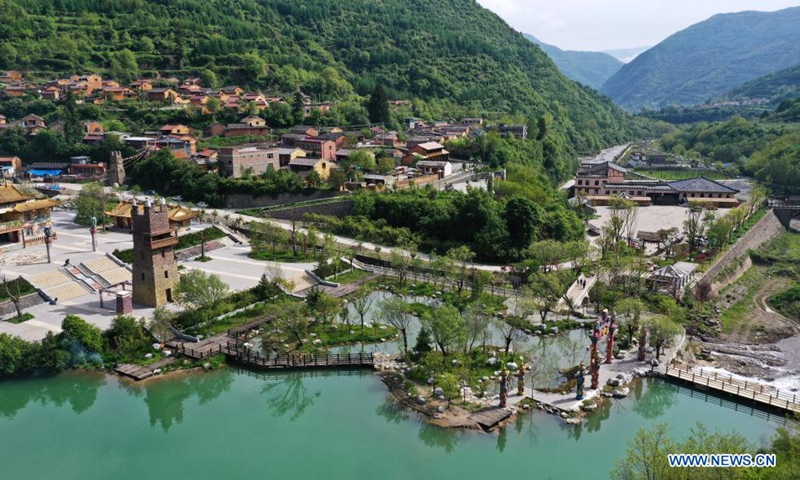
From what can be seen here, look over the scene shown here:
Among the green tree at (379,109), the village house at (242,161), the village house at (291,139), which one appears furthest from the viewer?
the green tree at (379,109)

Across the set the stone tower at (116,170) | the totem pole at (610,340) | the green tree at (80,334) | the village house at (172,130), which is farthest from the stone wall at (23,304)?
the village house at (172,130)

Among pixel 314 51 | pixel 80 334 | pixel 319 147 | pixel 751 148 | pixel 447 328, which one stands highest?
pixel 314 51

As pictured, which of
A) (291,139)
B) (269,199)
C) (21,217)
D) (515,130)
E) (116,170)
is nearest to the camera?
(21,217)

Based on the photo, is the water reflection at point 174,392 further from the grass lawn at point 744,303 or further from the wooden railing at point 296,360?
the grass lawn at point 744,303

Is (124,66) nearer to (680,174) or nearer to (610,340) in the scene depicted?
(680,174)

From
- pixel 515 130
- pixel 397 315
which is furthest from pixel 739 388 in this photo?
pixel 515 130

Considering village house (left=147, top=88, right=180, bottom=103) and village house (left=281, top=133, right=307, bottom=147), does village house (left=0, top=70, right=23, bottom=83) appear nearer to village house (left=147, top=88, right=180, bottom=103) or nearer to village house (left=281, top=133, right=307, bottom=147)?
village house (left=147, top=88, right=180, bottom=103)


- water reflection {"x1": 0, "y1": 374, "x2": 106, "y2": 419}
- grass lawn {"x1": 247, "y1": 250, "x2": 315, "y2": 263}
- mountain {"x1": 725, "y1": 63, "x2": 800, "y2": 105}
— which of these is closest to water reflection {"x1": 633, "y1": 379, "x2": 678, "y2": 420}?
water reflection {"x1": 0, "y1": 374, "x2": 106, "y2": 419}

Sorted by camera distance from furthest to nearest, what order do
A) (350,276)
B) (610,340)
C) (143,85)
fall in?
1. (143,85)
2. (350,276)
3. (610,340)
